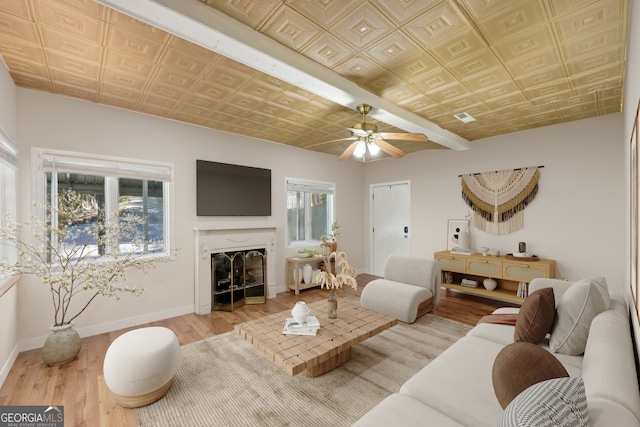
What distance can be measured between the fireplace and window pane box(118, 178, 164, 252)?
0.49m

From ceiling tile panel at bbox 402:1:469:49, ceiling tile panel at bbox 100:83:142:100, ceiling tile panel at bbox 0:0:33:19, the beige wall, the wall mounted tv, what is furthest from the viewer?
the wall mounted tv

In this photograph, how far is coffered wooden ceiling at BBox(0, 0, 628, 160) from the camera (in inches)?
69.9

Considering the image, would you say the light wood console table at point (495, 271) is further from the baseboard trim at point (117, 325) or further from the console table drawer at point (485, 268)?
the baseboard trim at point (117, 325)

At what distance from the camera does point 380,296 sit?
3.59 meters

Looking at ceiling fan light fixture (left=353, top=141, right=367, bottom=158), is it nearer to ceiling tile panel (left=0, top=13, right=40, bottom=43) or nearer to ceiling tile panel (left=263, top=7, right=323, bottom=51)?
ceiling tile panel (left=263, top=7, right=323, bottom=51)

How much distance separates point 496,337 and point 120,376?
8.83 feet

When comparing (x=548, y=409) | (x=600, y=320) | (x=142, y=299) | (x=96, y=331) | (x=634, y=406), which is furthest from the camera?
(x=142, y=299)

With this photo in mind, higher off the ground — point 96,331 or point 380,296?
point 380,296

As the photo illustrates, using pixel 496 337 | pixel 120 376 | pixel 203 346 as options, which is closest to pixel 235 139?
pixel 203 346

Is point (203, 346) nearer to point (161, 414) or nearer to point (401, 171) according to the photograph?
point (161, 414)

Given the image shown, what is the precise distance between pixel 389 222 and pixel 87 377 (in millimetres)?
5155

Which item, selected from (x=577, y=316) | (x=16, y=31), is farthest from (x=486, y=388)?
(x=16, y=31)

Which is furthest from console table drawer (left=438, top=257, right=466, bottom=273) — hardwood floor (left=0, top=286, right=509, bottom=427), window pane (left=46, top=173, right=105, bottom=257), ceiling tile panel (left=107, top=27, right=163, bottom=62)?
window pane (left=46, top=173, right=105, bottom=257)

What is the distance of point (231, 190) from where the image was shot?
4.32 m
